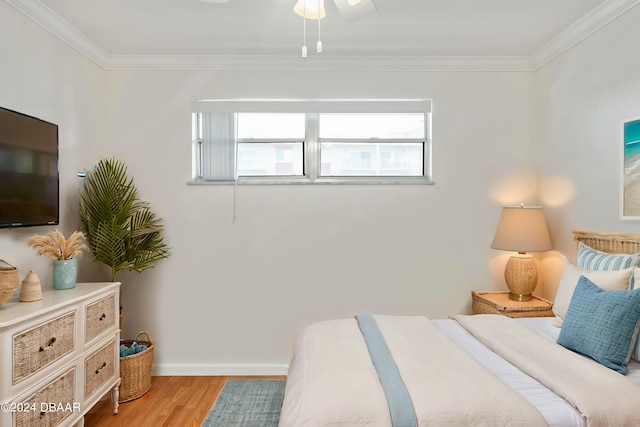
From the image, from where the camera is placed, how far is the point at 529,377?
1.77 m

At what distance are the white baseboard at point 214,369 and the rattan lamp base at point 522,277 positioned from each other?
198 centimetres

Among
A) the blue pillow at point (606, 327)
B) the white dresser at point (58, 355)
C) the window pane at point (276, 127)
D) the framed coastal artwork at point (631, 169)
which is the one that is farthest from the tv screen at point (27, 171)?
the framed coastal artwork at point (631, 169)

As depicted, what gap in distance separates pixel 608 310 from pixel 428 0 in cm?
197

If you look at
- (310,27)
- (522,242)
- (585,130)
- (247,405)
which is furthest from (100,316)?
(585,130)

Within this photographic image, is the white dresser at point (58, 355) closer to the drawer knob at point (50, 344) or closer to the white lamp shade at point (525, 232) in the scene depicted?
the drawer knob at point (50, 344)

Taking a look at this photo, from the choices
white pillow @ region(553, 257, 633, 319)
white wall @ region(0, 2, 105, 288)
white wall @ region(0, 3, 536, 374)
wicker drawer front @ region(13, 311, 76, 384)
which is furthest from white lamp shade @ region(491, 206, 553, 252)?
white wall @ region(0, 2, 105, 288)

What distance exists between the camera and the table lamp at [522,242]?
3.10 meters

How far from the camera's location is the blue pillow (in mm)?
1811

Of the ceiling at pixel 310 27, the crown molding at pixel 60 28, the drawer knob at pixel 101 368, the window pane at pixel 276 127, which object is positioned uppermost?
the ceiling at pixel 310 27

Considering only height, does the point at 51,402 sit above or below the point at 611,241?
below

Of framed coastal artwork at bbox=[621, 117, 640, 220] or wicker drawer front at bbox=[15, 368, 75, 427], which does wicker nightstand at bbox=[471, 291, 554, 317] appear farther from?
wicker drawer front at bbox=[15, 368, 75, 427]

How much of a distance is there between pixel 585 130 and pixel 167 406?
3.53 m

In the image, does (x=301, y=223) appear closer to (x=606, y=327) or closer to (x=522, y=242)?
(x=522, y=242)

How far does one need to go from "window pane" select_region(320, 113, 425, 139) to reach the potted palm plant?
1.80m
